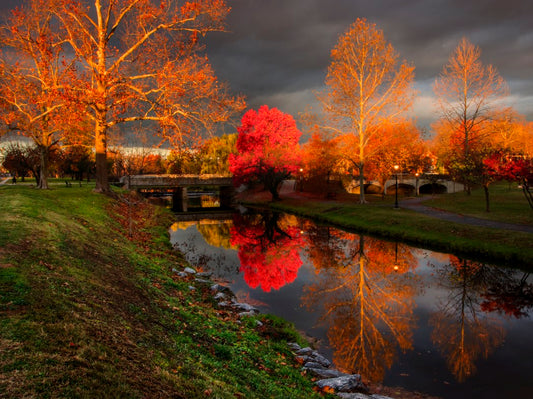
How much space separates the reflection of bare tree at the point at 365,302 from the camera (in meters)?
10.4

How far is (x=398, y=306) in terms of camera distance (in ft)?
47.2

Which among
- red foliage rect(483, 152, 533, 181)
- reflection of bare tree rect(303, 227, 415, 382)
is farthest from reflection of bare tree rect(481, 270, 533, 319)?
red foliage rect(483, 152, 533, 181)

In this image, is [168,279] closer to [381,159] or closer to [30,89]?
[30,89]

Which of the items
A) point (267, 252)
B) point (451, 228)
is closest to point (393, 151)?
point (451, 228)

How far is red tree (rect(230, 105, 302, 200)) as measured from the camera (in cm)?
5144

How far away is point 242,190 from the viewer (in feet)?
225

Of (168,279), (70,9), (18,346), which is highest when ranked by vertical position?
(70,9)

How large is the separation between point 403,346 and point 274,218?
3202 cm

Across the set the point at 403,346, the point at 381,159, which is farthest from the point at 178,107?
the point at 381,159

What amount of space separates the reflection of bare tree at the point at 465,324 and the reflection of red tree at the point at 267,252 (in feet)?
24.3

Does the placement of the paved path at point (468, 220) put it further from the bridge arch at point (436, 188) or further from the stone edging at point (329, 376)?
the bridge arch at point (436, 188)

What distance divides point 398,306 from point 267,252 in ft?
37.2

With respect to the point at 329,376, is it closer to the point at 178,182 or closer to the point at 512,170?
the point at 512,170

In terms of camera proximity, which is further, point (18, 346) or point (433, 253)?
point (433, 253)
